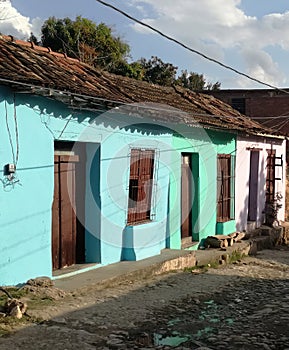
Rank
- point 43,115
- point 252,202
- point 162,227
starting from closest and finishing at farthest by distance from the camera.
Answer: point 43,115 < point 162,227 < point 252,202

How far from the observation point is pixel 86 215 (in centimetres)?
864

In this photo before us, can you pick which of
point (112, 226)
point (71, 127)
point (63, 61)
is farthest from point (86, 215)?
point (63, 61)

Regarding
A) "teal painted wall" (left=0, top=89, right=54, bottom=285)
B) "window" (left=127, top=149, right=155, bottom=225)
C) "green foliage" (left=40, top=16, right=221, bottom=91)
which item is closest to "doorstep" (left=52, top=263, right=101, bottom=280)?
"teal painted wall" (left=0, top=89, right=54, bottom=285)

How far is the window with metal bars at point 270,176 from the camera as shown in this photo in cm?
1619

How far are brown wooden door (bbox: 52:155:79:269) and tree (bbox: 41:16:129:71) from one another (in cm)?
1735

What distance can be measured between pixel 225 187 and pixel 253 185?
7.91 ft

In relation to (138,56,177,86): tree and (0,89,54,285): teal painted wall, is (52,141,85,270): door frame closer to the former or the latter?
(0,89,54,285): teal painted wall

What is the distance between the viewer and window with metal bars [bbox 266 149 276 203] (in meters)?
16.2

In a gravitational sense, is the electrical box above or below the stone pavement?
above

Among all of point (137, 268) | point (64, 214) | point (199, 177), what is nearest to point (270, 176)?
point (199, 177)

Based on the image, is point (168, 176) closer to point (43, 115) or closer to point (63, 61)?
point (63, 61)

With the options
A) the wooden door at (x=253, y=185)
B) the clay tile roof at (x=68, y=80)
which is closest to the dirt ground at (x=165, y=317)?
the clay tile roof at (x=68, y=80)

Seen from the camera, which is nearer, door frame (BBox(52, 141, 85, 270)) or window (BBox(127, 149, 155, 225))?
door frame (BBox(52, 141, 85, 270))

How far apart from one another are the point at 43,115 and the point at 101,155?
5.07 feet
